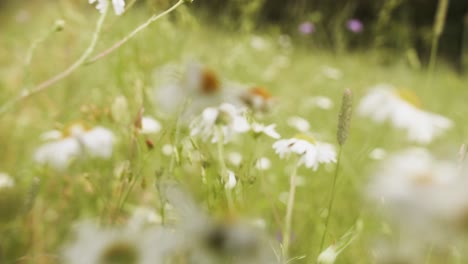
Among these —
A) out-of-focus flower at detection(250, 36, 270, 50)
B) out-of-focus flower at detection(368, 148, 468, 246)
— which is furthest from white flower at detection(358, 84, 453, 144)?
out-of-focus flower at detection(250, 36, 270, 50)

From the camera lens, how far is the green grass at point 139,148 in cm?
60

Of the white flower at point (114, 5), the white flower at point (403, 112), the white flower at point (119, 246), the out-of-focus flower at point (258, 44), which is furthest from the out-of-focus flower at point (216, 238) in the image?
the out-of-focus flower at point (258, 44)

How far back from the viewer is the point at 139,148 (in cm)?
42

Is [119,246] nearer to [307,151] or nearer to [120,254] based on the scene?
[120,254]

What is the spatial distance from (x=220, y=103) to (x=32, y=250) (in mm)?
418

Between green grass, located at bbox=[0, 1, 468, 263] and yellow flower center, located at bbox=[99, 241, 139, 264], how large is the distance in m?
0.03

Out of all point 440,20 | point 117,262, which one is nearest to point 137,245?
point 117,262

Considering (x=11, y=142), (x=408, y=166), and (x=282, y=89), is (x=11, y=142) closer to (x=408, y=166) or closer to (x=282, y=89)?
(x=408, y=166)

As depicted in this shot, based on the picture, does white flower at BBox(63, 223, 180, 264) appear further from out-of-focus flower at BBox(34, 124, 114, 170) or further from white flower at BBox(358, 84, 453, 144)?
white flower at BBox(358, 84, 453, 144)

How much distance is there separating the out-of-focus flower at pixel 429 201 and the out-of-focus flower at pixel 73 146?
569mm

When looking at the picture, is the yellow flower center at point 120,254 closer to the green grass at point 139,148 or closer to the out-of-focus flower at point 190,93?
the green grass at point 139,148

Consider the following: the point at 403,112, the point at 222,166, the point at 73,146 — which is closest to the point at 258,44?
the point at 403,112

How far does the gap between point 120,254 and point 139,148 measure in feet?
0.79

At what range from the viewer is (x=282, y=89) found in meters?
1.93
